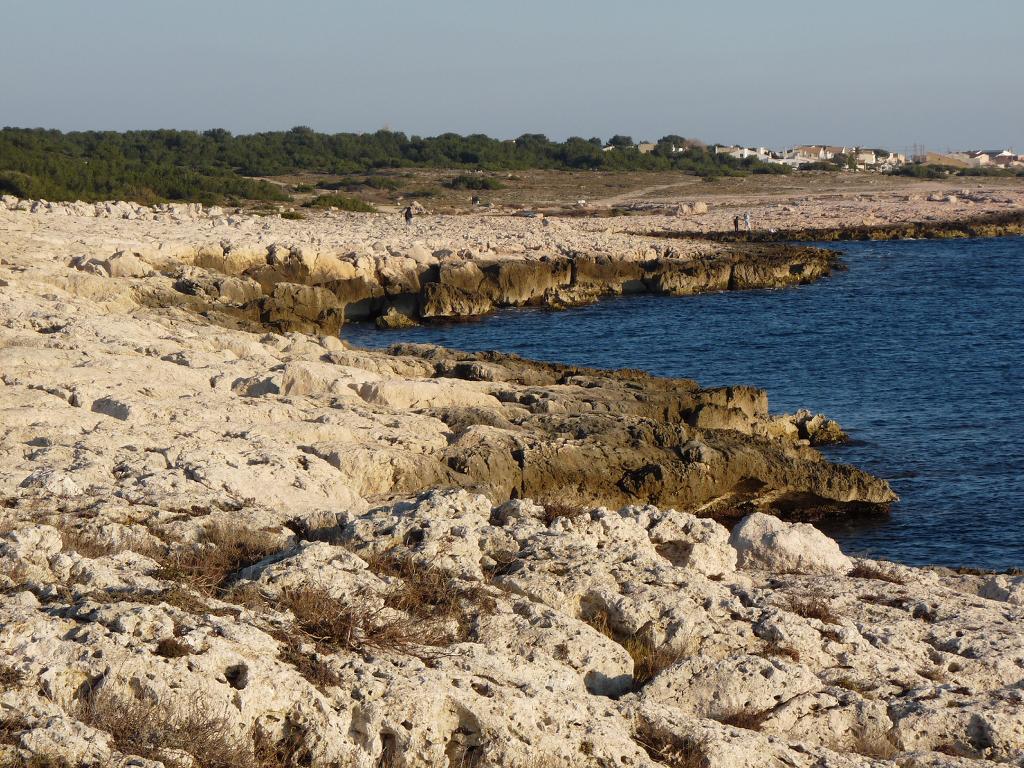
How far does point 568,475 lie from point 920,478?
745cm

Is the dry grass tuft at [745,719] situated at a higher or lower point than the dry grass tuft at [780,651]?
lower

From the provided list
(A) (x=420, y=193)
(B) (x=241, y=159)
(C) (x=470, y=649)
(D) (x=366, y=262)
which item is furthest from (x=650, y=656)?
(B) (x=241, y=159)

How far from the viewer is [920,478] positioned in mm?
18781

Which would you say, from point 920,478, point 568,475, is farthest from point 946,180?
point 568,475

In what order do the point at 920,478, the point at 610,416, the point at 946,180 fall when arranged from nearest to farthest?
the point at 610,416
the point at 920,478
the point at 946,180

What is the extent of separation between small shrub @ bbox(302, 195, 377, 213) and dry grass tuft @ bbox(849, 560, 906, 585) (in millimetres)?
53993

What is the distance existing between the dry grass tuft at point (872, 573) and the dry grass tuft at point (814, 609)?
4.98 ft

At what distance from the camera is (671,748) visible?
638 centimetres

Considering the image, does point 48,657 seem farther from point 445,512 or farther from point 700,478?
point 700,478

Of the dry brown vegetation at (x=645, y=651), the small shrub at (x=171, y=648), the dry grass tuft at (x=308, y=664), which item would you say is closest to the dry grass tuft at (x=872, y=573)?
the dry brown vegetation at (x=645, y=651)

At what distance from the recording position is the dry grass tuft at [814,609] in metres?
8.38

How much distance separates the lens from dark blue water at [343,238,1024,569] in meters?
16.9

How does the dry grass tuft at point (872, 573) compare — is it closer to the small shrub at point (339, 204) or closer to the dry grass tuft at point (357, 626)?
the dry grass tuft at point (357, 626)

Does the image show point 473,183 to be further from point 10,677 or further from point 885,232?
point 10,677
